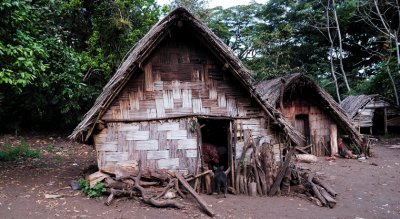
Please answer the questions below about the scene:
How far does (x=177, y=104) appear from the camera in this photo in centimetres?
763

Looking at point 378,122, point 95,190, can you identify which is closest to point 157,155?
point 95,190

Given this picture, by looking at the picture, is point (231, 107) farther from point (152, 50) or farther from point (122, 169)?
point (122, 169)

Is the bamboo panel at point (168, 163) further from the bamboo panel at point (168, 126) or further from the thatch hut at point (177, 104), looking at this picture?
the bamboo panel at point (168, 126)

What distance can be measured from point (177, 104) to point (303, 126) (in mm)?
8847

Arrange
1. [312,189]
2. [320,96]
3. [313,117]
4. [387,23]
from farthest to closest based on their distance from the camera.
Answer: [387,23] → [313,117] → [320,96] → [312,189]

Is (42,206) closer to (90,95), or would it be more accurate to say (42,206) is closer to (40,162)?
(40,162)

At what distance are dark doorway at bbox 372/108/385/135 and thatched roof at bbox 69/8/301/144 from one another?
15.2 metres

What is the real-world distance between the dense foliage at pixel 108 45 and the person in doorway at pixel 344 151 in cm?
704

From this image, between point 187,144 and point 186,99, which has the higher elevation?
point 186,99

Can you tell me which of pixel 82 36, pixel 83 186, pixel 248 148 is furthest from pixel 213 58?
pixel 82 36

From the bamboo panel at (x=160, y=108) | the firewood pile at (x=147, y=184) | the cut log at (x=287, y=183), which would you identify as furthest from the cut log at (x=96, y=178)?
the cut log at (x=287, y=183)

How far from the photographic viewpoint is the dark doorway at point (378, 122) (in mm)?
19788

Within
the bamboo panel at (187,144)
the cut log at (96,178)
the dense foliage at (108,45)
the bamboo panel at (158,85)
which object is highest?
the dense foliage at (108,45)

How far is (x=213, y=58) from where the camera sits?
25.6 feet
